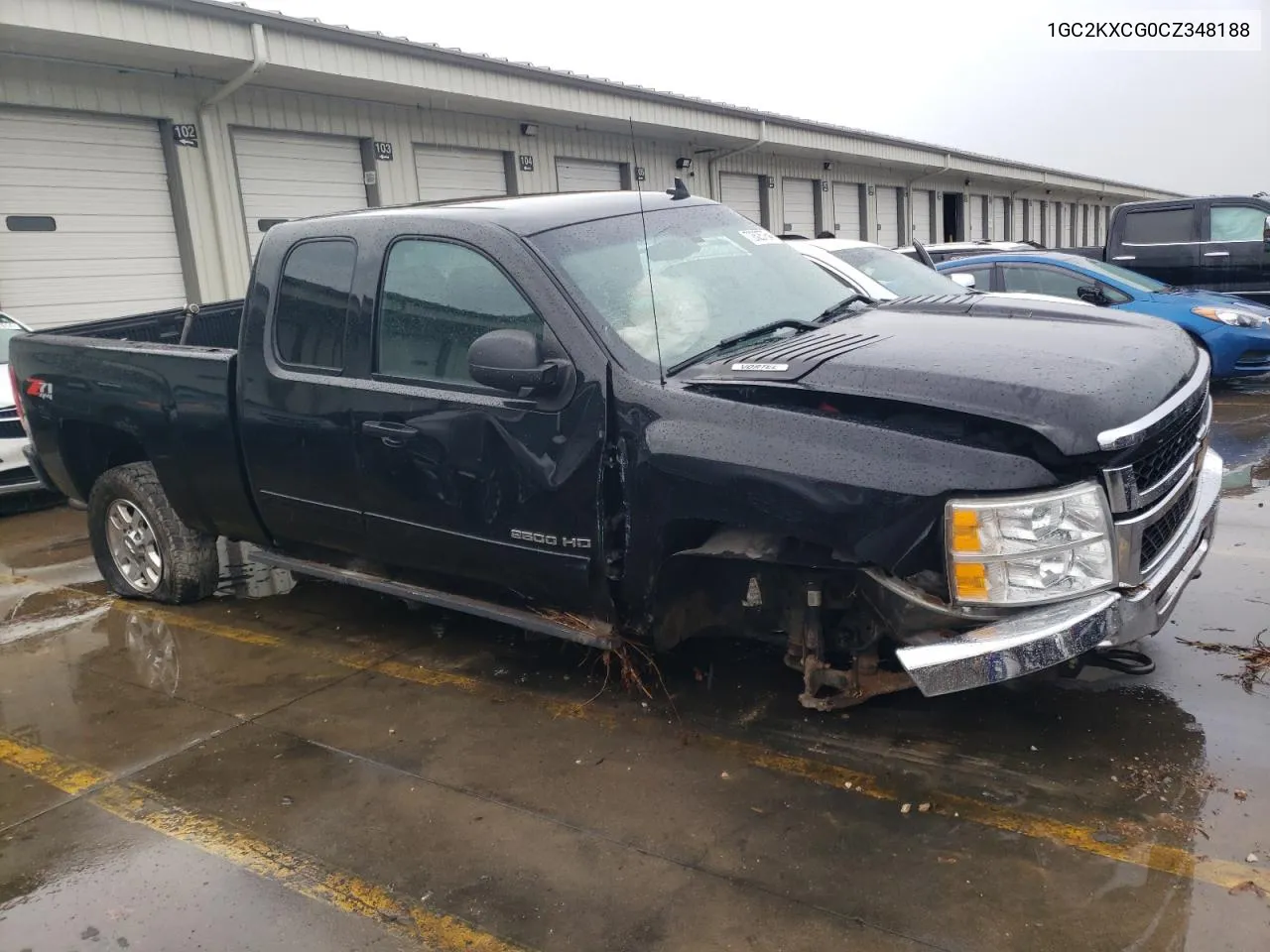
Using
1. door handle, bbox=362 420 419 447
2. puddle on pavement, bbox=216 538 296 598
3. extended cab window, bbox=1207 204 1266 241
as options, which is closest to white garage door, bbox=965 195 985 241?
extended cab window, bbox=1207 204 1266 241

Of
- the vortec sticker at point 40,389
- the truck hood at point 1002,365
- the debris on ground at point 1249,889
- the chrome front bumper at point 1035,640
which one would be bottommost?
the debris on ground at point 1249,889

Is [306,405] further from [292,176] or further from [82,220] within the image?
[292,176]

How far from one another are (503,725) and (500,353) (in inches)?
58.0

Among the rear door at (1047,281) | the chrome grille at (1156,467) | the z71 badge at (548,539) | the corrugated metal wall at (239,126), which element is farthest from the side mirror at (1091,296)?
the z71 badge at (548,539)

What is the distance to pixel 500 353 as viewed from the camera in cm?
346

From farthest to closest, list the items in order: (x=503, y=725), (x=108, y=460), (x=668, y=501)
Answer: (x=108, y=460), (x=503, y=725), (x=668, y=501)

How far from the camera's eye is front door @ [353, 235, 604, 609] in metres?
3.56

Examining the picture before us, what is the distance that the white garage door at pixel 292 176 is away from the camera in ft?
39.0

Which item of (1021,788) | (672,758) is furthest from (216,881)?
(1021,788)

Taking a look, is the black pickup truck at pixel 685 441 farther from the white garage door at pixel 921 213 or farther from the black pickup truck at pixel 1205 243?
the white garage door at pixel 921 213

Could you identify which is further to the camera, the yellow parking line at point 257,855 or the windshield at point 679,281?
the windshield at point 679,281

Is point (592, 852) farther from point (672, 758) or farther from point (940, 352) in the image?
point (940, 352)

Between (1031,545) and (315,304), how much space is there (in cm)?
310

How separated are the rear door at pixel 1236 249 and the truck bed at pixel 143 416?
11.8 metres
